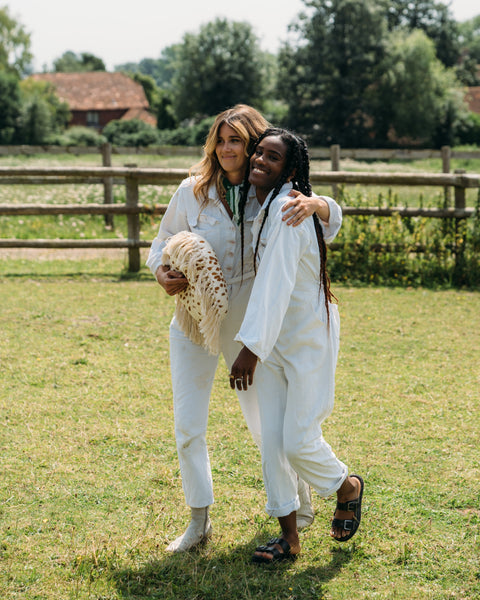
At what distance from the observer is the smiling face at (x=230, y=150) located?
10.1 ft

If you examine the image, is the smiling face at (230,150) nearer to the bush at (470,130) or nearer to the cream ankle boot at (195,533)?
the cream ankle boot at (195,533)

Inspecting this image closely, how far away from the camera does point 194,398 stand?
310 centimetres

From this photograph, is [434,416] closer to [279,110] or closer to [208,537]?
[208,537]

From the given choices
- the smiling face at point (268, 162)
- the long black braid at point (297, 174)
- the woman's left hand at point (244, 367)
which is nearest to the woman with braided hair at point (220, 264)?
the long black braid at point (297, 174)

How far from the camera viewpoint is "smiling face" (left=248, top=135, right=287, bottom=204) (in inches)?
112

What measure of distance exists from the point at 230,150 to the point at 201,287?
589 mm

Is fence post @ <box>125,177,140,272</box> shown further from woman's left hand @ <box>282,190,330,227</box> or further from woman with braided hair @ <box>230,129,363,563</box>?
woman's left hand @ <box>282,190,330,227</box>

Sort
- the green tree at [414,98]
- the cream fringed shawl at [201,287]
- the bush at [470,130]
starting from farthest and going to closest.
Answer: the bush at [470,130], the green tree at [414,98], the cream fringed shawl at [201,287]

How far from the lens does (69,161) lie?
29109 mm

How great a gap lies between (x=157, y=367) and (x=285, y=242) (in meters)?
3.20

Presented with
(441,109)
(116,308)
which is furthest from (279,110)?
(116,308)

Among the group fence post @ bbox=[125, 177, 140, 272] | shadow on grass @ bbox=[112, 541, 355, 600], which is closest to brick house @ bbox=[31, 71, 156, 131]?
fence post @ bbox=[125, 177, 140, 272]

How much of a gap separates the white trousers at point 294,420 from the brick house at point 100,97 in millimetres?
63646

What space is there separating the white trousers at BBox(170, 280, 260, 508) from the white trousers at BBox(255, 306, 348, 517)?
30cm
